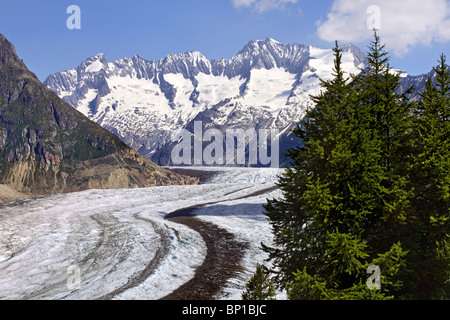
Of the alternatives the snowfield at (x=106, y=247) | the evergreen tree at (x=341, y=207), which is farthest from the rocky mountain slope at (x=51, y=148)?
the evergreen tree at (x=341, y=207)

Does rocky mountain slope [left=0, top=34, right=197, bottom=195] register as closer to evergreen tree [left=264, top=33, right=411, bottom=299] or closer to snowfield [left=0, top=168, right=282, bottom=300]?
snowfield [left=0, top=168, right=282, bottom=300]

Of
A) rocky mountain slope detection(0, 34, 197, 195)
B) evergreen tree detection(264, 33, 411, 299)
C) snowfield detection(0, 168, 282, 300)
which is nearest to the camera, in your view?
evergreen tree detection(264, 33, 411, 299)

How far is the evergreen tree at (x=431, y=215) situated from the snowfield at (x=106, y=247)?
6857mm

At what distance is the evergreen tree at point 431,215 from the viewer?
12.1 metres

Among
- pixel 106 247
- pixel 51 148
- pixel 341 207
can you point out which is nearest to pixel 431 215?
pixel 341 207

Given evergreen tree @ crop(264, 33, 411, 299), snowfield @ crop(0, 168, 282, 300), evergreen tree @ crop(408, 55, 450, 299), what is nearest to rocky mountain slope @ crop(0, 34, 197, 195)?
snowfield @ crop(0, 168, 282, 300)

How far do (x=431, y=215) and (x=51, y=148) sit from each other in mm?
108529

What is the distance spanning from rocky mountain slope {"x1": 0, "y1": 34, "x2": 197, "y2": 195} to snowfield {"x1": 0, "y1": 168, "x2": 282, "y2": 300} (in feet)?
175

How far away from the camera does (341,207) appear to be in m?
10.8

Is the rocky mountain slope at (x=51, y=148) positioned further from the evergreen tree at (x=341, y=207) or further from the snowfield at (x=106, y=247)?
the evergreen tree at (x=341, y=207)

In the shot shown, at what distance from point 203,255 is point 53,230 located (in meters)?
14.5

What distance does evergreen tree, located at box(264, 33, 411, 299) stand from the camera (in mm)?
10211

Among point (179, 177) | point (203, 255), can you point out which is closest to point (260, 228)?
point (203, 255)
